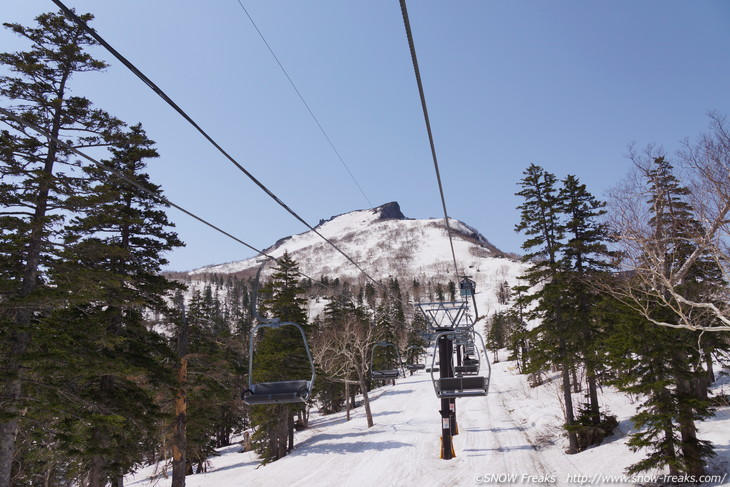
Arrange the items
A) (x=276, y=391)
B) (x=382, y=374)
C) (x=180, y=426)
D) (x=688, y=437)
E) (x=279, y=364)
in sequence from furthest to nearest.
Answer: (x=279, y=364)
(x=382, y=374)
(x=180, y=426)
(x=688, y=437)
(x=276, y=391)

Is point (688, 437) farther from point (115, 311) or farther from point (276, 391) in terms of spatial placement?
point (115, 311)

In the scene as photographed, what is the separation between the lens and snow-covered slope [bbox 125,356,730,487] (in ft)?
59.5

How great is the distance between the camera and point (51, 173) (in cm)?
1429

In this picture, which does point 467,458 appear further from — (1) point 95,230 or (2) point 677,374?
(1) point 95,230

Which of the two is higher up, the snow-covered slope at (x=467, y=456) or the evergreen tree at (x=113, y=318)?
the evergreen tree at (x=113, y=318)

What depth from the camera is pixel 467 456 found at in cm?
2317

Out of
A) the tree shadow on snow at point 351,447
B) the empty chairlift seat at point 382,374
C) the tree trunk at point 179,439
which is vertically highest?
the empty chairlift seat at point 382,374

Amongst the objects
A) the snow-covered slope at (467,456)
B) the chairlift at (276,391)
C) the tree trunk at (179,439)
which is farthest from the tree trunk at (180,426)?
the chairlift at (276,391)

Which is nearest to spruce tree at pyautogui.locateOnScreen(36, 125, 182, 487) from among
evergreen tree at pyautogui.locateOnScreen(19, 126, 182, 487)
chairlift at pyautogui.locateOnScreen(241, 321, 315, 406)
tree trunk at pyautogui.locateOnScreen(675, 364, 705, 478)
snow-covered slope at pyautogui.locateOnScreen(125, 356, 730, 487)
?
evergreen tree at pyautogui.locateOnScreen(19, 126, 182, 487)

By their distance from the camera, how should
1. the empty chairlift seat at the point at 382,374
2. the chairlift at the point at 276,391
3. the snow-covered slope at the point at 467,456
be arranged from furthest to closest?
the empty chairlift seat at the point at 382,374 < the snow-covered slope at the point at 467,456 < the chairlift at the point at 276,391

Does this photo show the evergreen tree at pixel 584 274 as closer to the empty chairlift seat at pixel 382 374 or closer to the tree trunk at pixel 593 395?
the tree trunk at pixel 593 395

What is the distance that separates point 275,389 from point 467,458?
15331 millimetres

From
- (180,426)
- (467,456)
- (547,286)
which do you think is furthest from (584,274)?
(180,426)

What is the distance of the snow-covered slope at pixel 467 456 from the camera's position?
1814 centimetres
